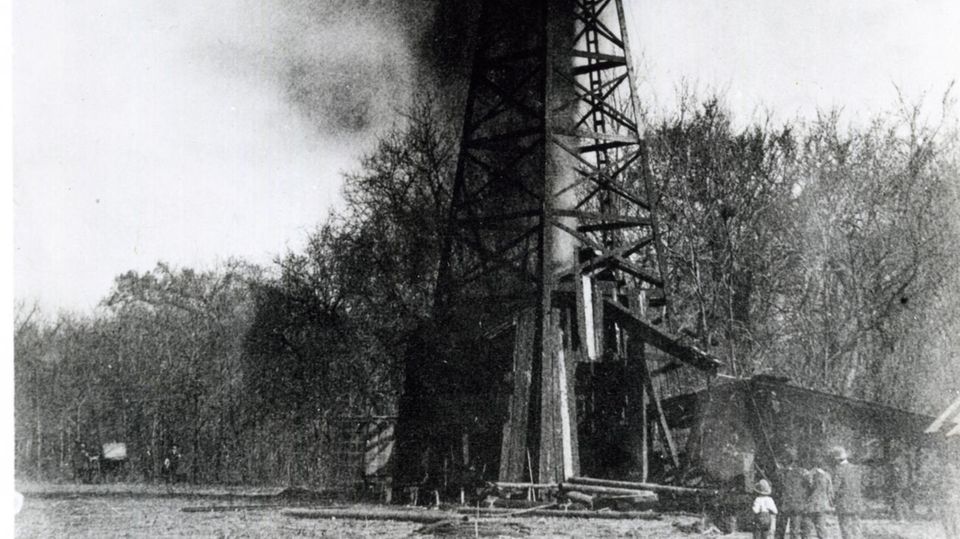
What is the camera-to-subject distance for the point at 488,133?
15.8 metres

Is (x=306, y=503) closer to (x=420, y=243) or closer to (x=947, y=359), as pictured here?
(x=420, y=243)

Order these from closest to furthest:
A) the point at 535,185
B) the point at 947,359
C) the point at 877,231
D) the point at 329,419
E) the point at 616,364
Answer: the point at 616,364 < the point at 535,185 < the point at 947,359 < the point at 877,231 < the point at 329,419

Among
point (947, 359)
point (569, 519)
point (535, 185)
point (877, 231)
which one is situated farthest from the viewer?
point (877, 231)

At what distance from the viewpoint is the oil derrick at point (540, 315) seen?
38.0 feet

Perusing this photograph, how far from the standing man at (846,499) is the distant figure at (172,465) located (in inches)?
716

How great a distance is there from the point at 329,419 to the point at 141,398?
806 cm

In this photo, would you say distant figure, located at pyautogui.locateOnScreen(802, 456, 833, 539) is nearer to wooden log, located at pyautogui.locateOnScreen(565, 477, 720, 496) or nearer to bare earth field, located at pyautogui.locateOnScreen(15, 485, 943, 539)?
bare earth field, located at pyautogui.locateOnScreen(15, 485, 943, 539)

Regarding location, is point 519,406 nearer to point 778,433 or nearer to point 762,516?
point 778,433

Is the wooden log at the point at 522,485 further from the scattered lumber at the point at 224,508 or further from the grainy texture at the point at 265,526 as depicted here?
the scattered lumber at the point at 224,508

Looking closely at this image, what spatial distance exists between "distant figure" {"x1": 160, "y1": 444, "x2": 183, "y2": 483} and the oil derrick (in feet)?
38.2

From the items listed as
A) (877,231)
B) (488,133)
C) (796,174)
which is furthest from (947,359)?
(488,133)

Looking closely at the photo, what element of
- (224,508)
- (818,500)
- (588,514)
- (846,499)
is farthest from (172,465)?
(846,499)

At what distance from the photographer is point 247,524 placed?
34.8 feet

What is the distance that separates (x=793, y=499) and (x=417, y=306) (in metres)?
14.7
